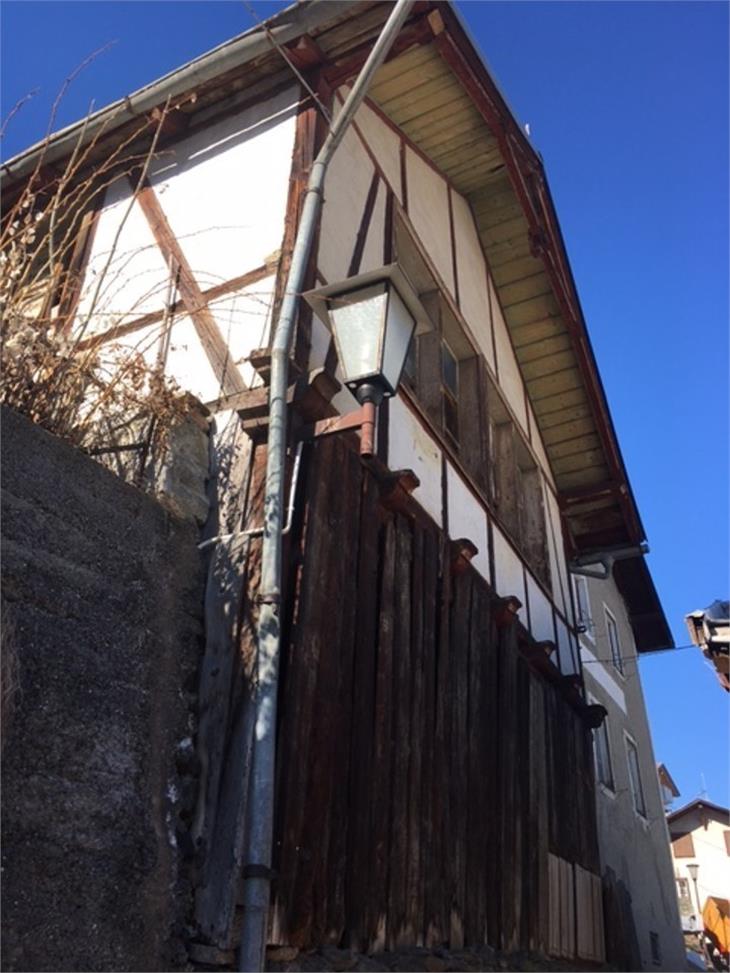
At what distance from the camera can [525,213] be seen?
799 cm

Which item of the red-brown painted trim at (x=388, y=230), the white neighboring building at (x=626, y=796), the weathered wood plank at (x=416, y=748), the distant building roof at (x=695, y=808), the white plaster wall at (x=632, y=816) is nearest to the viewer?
the weathered wood plank at (x=416, y=748)

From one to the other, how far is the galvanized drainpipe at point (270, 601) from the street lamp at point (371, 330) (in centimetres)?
23

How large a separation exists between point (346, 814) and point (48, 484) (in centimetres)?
175

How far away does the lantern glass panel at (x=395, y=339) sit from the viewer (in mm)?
3418

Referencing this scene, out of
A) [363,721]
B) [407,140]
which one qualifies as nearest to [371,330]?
[363,721]

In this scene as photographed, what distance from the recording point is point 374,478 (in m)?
4.36

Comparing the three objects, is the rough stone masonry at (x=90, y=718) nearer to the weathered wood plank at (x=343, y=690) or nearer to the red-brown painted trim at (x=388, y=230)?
the weathered wood plank at (x=343, y=690)

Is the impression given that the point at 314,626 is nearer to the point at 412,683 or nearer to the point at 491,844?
the point at 412,683

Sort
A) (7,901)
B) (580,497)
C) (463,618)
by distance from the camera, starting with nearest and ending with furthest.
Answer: (7,901) → (463,618) → (580,497)

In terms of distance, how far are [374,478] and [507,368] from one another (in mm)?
4469

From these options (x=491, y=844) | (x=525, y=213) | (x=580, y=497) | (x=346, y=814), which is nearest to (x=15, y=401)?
(x=346, y=814)

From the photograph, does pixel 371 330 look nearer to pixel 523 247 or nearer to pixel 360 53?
pixel 360 53

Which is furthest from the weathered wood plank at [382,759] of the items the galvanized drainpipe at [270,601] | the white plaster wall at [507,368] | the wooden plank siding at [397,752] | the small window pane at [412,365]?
the white plaster wall at [507,368]

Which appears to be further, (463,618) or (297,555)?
(463,618)
